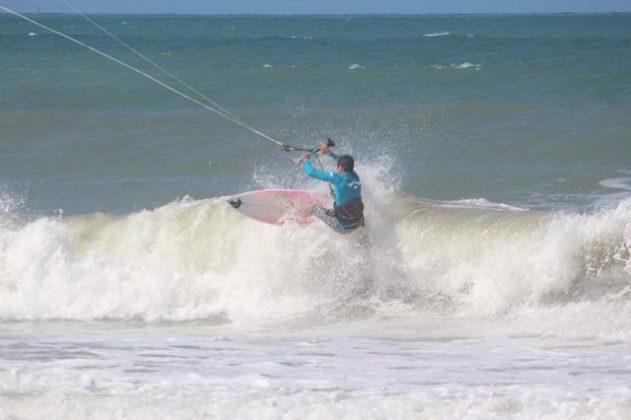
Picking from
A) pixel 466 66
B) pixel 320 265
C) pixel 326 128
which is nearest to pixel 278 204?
pixel 320 265

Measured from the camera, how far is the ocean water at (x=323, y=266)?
27.1ft

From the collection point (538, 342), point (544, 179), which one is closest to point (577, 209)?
point (544, 179)

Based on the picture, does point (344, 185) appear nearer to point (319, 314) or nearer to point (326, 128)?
point (319, 314)

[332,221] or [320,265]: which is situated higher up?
[332,221]

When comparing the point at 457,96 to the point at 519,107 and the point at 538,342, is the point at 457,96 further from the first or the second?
the point at 538,342

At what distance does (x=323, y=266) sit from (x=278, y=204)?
956 millimetres

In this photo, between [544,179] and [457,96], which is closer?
[544,179]

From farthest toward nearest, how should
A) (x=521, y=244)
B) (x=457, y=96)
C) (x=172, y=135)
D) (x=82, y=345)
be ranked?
(x=457, y=96)
(x=172, y=135)
(x=521, y=244)
(x=82, y=345)

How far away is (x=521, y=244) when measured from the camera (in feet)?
43.2

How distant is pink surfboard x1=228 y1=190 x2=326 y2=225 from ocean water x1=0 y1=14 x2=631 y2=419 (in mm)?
215

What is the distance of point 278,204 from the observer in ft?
44.4

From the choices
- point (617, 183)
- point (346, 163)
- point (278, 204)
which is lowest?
point (278, 204)

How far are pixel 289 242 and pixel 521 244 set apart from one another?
2817 millimetres

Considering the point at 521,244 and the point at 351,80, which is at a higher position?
the point at 351,80
